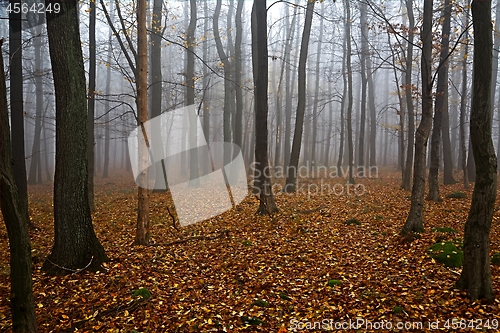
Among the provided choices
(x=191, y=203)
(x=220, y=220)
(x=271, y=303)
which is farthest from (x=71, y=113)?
(x=191, y=203)

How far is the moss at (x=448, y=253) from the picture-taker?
20.4 feet

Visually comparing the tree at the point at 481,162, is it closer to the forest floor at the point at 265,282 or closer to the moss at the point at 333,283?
the forest floor at the point at 265,282

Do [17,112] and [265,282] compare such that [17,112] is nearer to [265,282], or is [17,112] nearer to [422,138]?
[265,282]

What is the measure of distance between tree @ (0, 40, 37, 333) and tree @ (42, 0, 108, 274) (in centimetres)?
223

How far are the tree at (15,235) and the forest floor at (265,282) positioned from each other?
864mm

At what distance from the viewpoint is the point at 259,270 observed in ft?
21.9

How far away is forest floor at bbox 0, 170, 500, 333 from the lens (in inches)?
188

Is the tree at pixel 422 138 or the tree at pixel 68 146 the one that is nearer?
the tree at pixel 68 146

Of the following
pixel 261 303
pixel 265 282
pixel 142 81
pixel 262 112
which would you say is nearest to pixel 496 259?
pixel 265 282

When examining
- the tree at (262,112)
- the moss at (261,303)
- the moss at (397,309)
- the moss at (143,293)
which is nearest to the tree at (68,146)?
the moss at (143,293)

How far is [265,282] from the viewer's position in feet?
20.2

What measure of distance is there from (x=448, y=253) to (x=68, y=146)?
24.8 feet

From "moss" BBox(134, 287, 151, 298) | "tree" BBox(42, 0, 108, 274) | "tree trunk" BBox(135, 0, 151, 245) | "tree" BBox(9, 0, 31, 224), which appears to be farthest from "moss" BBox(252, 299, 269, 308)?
"tree" BBox(9, 0, 31, 224)

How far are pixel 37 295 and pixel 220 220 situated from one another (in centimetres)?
577
